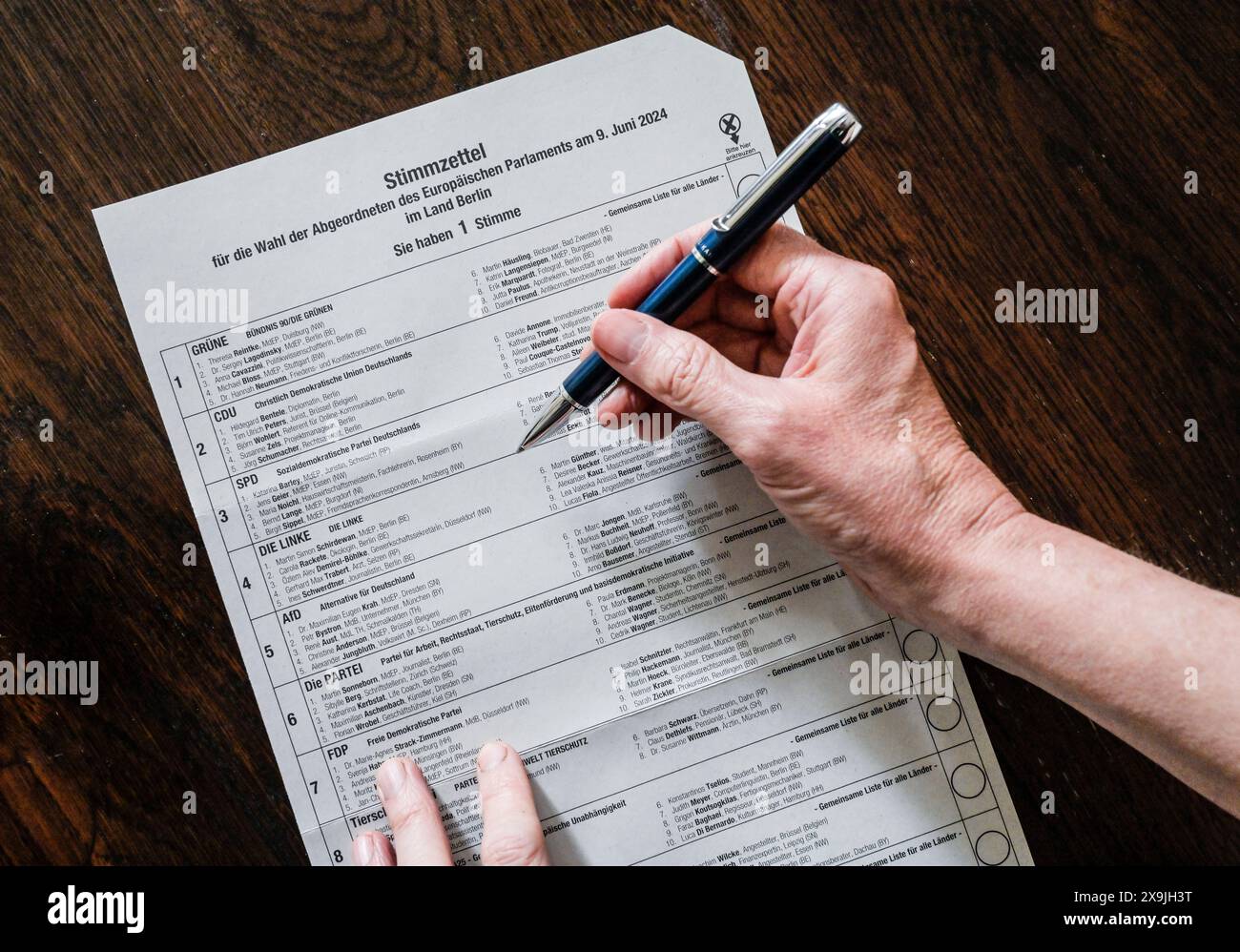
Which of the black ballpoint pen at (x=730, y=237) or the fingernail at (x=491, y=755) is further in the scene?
the fingernail at (x=491, y=755)

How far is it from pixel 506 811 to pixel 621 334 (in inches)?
14.4

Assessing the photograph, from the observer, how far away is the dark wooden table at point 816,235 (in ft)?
2.21

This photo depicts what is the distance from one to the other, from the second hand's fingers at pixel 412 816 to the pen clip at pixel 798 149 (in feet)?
1.54

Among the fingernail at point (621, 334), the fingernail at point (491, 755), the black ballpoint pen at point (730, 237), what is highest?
the black ballpoint pen at point (730, 237)

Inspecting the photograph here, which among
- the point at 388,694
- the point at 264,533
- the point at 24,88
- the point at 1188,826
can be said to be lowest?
the point at 1188,826

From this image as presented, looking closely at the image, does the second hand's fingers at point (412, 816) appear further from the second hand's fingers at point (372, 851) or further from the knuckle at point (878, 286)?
the knuckle at point (878, 286)

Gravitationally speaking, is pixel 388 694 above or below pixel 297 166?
below

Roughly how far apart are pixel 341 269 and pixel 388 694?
1.10 ft

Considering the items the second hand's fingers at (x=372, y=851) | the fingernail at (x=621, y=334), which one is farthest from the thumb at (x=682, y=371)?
the second hand's fingers at (x=372, y=851)

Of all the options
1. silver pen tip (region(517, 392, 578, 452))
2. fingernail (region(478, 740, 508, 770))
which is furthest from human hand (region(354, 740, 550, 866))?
silver pen tip (region(517, 392, 578, 452))

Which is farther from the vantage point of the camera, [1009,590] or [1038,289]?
[1038,289]

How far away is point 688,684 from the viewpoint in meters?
0.68
